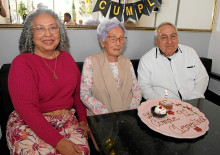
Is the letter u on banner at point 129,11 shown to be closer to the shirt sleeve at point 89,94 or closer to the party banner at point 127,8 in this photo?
the party banner at point 127,8

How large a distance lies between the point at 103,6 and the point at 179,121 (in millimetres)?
1530

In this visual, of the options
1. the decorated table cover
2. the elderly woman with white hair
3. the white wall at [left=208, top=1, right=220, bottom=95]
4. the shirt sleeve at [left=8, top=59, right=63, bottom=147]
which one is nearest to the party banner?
the elderly woman with white hair

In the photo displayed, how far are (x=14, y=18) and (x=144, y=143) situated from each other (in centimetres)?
170

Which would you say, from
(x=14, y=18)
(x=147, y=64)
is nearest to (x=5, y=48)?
(x=14, y=18)

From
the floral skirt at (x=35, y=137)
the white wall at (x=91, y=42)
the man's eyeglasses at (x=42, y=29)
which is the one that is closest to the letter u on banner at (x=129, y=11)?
the white wall at (x=91, y=42)

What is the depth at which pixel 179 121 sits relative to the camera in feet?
3.81

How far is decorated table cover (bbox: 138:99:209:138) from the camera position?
105 centimetres

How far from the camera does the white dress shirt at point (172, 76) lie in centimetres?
202

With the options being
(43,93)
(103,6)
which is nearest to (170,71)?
(103,6)

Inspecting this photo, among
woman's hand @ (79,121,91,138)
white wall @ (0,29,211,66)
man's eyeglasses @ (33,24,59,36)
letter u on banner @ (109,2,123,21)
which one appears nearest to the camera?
man's eyeglasses @ (33,24,59,36)

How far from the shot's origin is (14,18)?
1.80 m

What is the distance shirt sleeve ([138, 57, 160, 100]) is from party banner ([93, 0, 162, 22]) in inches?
24.4

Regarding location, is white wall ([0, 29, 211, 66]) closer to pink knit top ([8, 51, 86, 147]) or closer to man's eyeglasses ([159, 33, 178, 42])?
man's eyeglasses ([159, 33, 178, 42])

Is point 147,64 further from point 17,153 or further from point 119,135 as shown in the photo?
point 17,153
